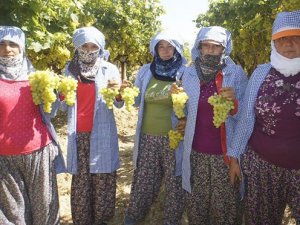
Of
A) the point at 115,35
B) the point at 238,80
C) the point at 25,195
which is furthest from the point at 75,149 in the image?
the point at 115,35

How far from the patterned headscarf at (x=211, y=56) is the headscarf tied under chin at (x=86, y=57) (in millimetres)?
949

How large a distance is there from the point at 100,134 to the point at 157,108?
0.63 m

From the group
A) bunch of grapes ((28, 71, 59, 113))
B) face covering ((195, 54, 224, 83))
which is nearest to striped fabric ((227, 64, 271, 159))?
face covering ((195, 54, 224, 83))

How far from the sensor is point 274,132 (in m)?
2.70

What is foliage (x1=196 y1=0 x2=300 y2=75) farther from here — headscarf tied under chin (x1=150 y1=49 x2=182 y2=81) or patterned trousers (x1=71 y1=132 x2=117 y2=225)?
patterned trousers (x1=71 y1=132 x2=117 y2=225)

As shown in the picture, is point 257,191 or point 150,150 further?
point 150,150

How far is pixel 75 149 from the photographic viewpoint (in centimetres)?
362

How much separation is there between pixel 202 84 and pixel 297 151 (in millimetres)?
1060

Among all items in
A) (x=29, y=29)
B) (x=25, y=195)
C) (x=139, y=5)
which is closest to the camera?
(x=25, y=195)

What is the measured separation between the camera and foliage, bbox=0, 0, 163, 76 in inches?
129

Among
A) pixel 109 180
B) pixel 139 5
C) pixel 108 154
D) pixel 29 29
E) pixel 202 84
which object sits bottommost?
pixel 109 180

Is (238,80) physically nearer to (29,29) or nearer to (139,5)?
(29,29)

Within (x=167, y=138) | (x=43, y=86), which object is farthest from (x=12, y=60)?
(x=167, y=138)

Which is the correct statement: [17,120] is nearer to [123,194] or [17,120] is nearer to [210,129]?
[210,129]
